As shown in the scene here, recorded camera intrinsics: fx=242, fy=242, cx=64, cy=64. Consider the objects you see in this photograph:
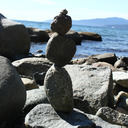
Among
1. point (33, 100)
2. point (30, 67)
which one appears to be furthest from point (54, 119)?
point (30, 67)

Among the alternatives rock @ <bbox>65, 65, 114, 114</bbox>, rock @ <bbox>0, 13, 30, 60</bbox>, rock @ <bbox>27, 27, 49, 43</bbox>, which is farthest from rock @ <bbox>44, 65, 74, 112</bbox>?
rock @ <bbox>27, 27, 49, 43</bbox>

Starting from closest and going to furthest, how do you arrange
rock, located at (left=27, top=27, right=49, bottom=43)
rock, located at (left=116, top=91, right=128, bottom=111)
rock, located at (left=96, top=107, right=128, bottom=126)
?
rock, located at (left=96, top=107, right=128, bottom=126) < rock, located at (left=116, top=91, right=128, bottom=111) < rock, located at (left=27, top=27, right=49, bottom=43)

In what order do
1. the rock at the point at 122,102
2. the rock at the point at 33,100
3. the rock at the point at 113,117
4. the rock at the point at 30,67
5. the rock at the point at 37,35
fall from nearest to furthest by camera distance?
1. the rock at the point at 113,117
2. the rock at the point at 33,100
3. the rock at the point at 122,102
4. the rock at the point at 30,67
5. the rock at the point at 37,35

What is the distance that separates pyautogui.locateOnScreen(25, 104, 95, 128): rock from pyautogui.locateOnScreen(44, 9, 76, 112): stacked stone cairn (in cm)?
13

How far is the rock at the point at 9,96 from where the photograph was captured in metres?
3.65

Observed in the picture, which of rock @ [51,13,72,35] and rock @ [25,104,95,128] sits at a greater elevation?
rock @ [51,13,72,35]

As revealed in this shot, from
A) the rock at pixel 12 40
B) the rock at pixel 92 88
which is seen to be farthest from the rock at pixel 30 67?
the rock at pixel 12 40

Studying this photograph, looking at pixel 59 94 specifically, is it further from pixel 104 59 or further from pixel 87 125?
pixel 104 59

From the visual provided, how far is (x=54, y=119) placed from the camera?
361 cm

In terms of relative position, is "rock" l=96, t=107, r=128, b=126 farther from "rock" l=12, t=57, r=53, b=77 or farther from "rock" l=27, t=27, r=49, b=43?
"rock" l=27, t=27, r=49, b=43

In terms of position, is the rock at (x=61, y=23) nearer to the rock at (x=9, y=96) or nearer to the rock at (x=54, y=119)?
the rock at (x=9, y=96)

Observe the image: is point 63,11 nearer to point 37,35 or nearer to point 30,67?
point 30,67

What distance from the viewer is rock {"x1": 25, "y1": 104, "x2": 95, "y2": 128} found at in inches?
136

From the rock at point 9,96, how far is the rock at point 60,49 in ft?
2.43
